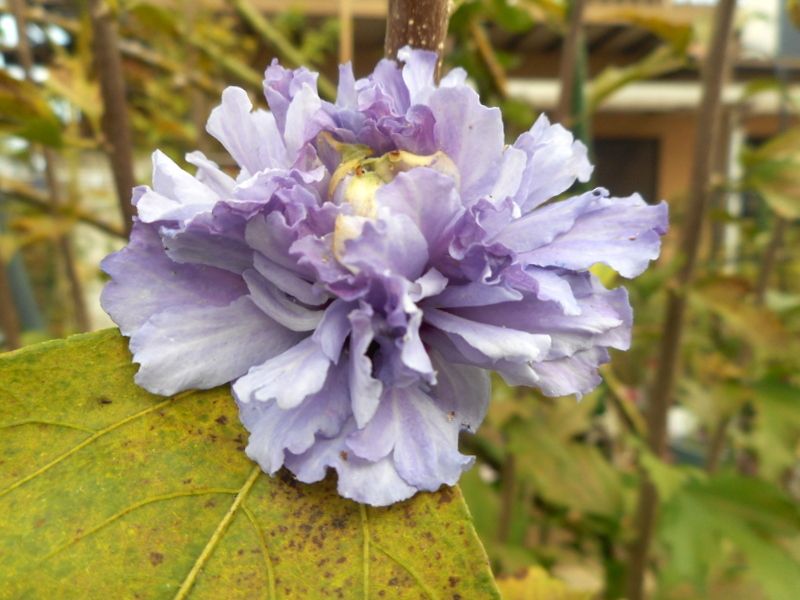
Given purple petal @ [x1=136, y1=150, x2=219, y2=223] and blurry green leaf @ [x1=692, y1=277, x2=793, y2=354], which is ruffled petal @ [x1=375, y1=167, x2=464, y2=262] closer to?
purple petal @ [x1=136, y1=150, x2=219, y2=223]

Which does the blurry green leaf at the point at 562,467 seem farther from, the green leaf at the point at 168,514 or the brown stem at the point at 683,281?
the green leaf at the point at 168,514

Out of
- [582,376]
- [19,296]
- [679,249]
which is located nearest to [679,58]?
[679,249]

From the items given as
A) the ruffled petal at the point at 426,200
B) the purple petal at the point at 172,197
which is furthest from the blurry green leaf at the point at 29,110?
the ruffled petal at the point at 426,200

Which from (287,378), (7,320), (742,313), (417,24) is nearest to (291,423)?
(287,378)

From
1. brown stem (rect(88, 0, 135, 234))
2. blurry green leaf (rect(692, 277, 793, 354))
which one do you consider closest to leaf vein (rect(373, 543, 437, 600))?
brown stem (rect(88, 0, 135, 234))

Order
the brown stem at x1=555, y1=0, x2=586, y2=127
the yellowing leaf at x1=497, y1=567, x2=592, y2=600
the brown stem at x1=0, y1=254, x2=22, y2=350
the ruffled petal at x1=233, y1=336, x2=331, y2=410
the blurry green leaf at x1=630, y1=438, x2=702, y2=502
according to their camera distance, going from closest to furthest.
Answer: the ruffled petal at x1=233, y1=336, x2=331, y2=410, the yellowing leaf at x1=497, y1=567, x2=592, y2=600, the blurry green leaf at x1=630, y1=438, x2=702, y2=502, the brown stem at x1=555, y1=0, x2=586, y2=127, the brown stem at x1=0, y1=254, x2=22, y2=350

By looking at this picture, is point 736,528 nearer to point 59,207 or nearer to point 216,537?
point 216,537

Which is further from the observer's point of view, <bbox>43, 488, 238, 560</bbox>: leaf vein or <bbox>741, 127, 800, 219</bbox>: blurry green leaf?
<bbox>741, 127, 800, 219</bbox>: blurry green leaf
